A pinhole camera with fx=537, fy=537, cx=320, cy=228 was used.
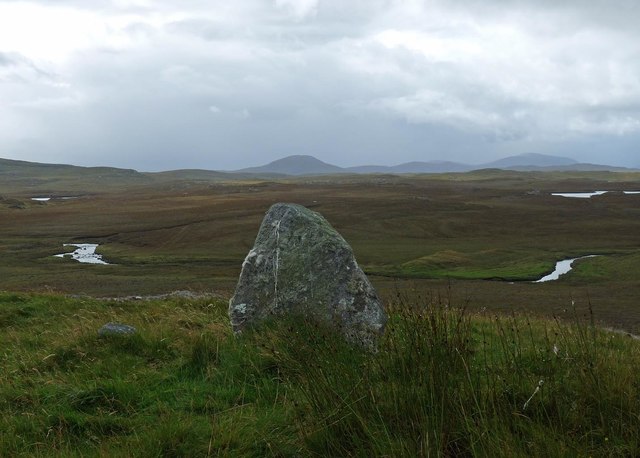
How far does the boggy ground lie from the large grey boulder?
6093 mm

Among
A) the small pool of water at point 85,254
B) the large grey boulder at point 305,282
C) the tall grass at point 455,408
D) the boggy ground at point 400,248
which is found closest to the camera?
the tall grass at point 455,408

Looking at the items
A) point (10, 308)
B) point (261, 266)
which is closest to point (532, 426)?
point (261, 266)

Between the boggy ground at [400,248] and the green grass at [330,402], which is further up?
the green grass at [330,402]

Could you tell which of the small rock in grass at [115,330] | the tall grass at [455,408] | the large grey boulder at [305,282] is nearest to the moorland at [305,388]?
the tall grass at [455,408]

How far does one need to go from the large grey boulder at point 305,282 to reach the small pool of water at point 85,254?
39419mm

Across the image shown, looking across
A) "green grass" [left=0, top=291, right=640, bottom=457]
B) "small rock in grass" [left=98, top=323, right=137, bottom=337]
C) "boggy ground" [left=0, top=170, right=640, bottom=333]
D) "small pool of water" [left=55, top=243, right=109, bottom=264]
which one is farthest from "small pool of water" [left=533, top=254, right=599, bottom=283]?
"small pool of water" [left=55, top=243, right=109, bottom=264]

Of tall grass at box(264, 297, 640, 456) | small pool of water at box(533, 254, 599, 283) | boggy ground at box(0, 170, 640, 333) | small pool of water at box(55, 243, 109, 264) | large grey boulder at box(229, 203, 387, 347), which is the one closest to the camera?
tall grass at box(264, 297, 640, 456)

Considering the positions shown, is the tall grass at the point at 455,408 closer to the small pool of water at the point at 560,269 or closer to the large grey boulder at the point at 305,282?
the large grey boulder at the point at 305,282

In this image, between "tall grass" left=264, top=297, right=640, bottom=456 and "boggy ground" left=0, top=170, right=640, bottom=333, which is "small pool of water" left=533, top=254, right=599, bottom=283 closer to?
"boggy ground" left=0, top=170, right=640, bottom=333

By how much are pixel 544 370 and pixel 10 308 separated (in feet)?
42.2

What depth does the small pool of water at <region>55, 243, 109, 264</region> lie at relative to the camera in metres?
46.0

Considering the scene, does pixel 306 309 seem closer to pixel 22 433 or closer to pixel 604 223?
pixel 22 433

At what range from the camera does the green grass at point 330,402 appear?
4.18 m

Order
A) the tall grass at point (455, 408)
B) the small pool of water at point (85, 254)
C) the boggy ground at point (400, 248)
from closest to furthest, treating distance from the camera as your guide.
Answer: the tall grass at point (455, 408), the boggy ground at point (400, 248), the small pool of water at point (85, 254)
